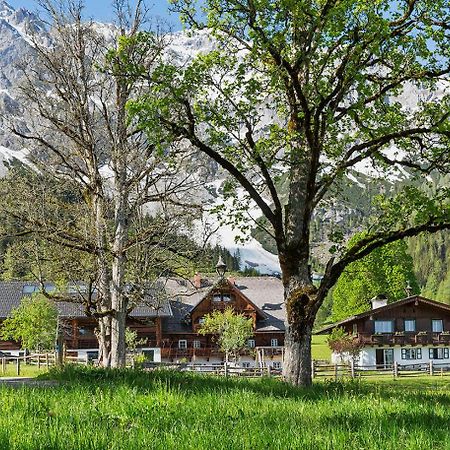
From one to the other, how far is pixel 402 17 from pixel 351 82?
123 inches

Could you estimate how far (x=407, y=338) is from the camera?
6438 centimetres

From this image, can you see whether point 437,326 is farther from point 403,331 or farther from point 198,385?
point 198,385

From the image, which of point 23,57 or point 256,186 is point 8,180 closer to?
point 23,57

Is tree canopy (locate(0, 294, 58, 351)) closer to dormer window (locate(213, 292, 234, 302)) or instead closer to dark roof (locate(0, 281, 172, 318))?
dark roof (locate(0, 281, 172, 318))

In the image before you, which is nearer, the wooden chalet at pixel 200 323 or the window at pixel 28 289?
the wooden chalet at pixel 200 323

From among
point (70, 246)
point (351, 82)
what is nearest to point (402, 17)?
point (351, 82)

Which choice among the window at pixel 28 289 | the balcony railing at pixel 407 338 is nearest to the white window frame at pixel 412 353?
the balcony railing at pixel 407 338

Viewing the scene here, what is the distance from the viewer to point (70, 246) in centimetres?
1781

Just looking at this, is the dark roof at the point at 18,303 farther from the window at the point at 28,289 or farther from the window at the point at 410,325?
the window at the point at 410,325

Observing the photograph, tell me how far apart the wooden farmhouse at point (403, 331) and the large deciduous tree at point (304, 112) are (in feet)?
160

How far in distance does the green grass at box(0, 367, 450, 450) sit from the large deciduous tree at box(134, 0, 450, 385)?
5.27 meters

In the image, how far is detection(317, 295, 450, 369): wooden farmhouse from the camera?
63.4m

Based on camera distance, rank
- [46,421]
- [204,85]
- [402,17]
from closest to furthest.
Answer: [46,421] → [204,85] → [402,17]

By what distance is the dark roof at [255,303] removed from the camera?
223ft
